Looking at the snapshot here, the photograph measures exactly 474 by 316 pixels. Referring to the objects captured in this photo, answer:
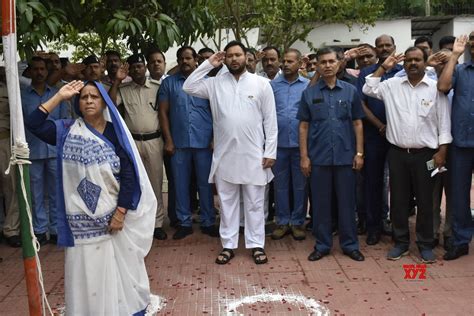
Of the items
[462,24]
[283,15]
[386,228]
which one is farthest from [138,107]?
[462,24]

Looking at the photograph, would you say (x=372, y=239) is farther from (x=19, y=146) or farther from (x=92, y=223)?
(x=19, y=146)

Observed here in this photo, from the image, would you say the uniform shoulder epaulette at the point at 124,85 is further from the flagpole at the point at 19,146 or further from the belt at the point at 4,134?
the flagpole at the point at 19,146

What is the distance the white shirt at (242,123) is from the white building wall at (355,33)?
511 inches

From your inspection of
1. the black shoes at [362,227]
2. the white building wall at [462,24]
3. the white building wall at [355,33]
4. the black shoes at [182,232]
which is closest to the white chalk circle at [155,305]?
the black shoes at [182,232]

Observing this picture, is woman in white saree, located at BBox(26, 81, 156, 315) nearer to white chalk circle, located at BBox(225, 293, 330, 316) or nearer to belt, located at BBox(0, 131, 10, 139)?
white chalk circle, located at BBox(225, 293, 330, 316)

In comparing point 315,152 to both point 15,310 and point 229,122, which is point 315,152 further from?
point 15,310

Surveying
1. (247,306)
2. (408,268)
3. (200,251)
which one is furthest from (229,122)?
(408,268)

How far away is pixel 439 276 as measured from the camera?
14.8 feet

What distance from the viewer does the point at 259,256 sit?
5.00 m

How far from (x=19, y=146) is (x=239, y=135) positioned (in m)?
2.46

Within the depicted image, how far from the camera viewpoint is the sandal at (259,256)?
496cm

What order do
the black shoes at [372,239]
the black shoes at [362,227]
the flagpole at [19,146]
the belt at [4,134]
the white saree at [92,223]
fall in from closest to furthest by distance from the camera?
the flagpole at [19,146] → the white saree at [92,223] → the black shoes at [372,239] → the belt at [4,134] → the black shoes at [362,227]

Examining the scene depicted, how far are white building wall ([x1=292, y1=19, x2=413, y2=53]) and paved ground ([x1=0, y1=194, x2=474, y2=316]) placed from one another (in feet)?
43.3

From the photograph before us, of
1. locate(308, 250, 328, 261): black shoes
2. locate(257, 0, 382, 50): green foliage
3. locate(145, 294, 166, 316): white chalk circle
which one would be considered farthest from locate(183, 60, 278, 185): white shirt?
locate(257, 0, 382, 50): green foliage
